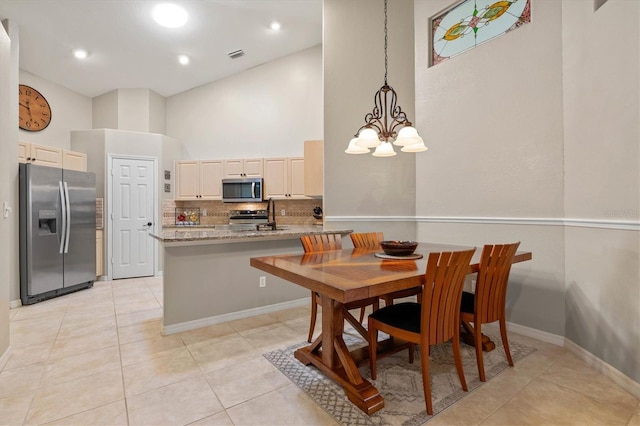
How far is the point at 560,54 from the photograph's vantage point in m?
2.57

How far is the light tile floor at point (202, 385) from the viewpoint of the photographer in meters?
1.73

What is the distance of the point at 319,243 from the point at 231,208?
12.5 feet

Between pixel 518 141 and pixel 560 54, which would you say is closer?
pixel 560 54

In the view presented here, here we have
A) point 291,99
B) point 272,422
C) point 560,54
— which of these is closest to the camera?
point 272,422

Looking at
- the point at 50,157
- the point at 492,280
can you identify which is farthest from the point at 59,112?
the point at 492,280

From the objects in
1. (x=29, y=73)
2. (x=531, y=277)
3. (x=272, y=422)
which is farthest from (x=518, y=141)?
(x=29, y=73)

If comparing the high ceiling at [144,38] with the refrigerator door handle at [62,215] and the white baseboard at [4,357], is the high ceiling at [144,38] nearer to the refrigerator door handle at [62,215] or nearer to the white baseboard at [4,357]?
the refrigerator door handle at [62,215]

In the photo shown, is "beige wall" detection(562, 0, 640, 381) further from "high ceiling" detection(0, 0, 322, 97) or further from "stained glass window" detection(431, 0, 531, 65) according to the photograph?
"high ceiling" detection(0, 0, 322, 97)

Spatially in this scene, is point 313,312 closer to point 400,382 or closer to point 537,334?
point 400,382

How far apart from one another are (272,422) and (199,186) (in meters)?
5.04

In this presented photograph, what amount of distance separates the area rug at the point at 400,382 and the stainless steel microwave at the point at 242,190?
338cm

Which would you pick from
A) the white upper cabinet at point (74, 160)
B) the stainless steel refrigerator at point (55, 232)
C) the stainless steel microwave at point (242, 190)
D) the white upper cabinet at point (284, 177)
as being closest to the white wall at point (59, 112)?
the white upper cabinet at point (74, 160)

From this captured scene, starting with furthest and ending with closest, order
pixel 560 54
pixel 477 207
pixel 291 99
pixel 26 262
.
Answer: pixel 291 99
pixel 26 262
pixel 477 207
pixel 560 54

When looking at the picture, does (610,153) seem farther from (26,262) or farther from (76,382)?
(26,262)
